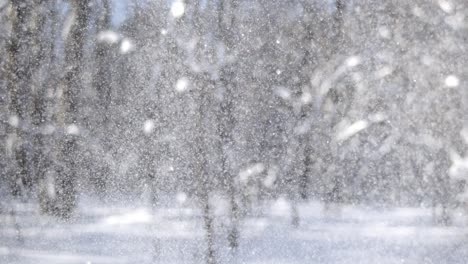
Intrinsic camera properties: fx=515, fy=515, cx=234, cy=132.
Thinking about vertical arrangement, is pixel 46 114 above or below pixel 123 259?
above

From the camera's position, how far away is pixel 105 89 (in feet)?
5.79

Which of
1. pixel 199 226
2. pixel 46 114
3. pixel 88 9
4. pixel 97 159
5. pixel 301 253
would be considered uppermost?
pixel 88 9

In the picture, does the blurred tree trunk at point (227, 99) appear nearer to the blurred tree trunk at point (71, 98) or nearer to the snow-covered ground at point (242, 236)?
the snow-covered ground at point (242, 236)

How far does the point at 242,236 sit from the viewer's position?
171cm

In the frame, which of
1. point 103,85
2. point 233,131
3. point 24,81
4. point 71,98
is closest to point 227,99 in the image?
point 233,131

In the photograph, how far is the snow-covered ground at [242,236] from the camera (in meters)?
1.59

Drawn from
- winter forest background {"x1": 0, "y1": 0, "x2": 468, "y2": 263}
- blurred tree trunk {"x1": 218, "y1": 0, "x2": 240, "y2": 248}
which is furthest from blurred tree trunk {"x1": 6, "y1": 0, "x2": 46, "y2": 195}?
blurred tree trunk {"x1": 218, "y1": 0, "x2": 240, "y2": 248}

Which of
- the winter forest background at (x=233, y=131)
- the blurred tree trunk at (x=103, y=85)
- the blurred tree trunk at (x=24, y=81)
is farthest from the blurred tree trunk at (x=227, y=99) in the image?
the blurred tree trunk at (x=24, y=81)

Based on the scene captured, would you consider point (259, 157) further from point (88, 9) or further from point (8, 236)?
point (8, 236)

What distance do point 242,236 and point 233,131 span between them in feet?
1.15

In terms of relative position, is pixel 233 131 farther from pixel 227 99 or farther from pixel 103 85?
pixel 103 85

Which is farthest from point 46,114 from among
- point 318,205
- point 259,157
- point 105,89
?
point 318,205

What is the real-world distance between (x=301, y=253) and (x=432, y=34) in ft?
2.63

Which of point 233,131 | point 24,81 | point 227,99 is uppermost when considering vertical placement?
point 24,81
